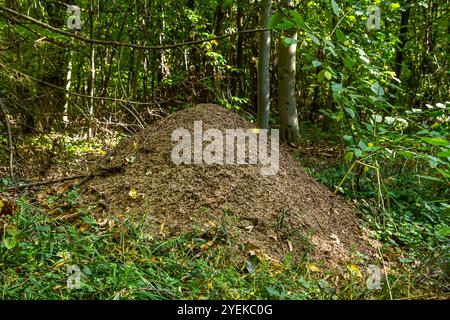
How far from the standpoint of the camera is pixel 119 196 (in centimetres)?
323

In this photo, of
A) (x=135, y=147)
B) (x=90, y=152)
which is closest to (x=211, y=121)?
(x=135, y=147)

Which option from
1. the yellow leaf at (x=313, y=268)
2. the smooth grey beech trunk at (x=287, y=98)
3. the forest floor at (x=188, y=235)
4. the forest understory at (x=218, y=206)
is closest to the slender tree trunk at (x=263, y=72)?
the forest understory at (x=218, y=206)

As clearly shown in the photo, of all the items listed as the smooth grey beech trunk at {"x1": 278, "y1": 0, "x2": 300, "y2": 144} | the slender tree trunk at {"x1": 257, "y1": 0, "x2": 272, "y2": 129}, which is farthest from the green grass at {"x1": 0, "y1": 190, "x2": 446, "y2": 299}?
the smooth grey beech trunk at {"x1": 278, "y1": 0, "x2": 300, "y2": 144}

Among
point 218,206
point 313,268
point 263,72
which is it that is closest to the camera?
point 313,268

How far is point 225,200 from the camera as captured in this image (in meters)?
3.16

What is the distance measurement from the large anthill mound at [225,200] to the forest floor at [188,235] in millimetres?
11

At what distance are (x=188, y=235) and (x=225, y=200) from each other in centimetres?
54

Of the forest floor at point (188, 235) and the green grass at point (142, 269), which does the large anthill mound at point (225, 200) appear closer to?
the forest floor at point (188, 235)

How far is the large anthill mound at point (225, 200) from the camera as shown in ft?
9.55

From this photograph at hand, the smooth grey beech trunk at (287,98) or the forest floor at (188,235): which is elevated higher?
the smooth grey beech trunk at (287,98)

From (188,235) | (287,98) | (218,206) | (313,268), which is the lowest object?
(313,268)

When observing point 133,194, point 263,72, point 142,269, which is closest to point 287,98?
point 263,72

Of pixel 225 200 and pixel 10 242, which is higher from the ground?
pixel 225 200

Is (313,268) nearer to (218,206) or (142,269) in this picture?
(218,206)
